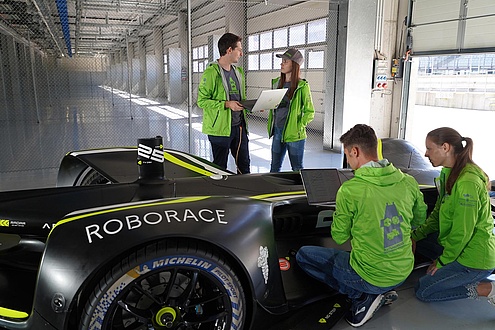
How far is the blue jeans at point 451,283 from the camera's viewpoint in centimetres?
232

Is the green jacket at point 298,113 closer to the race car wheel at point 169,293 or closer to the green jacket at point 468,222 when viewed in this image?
the green jacket at point 468,222

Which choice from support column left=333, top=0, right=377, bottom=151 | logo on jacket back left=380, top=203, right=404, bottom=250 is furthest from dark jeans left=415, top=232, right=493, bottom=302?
support column left=333, top=0, right=377, bottom=151

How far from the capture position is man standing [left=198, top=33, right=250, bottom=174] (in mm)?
3791

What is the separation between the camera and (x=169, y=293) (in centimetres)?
174

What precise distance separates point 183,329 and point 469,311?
1.68 metres

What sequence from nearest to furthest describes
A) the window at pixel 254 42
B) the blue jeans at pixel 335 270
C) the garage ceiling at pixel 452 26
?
the blue jeans at pixel 335 270 → the garage ceiling at pixel 452 26 → the window at pixel 254 42

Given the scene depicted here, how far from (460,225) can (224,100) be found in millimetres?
2343

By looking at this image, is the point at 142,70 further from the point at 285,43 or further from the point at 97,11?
the point at 285,43

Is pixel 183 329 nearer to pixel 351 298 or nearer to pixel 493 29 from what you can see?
pixel 351 298

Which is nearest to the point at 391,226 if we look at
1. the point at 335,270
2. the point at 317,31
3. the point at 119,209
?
the point at 335,270

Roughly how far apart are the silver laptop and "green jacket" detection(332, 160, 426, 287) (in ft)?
5.95

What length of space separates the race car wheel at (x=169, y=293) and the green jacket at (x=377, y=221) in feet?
2.11

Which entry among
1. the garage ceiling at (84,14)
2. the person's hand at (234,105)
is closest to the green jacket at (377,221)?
Answer: the person's hand at (234,105)

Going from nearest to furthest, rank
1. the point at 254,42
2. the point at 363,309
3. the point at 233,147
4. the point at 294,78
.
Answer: the point at 363,309, the point at 294,78, the point at 233,147, the point at 254,42
